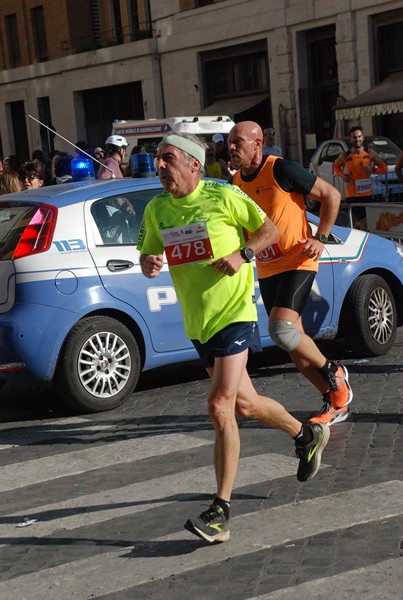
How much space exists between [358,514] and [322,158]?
70.6 feet

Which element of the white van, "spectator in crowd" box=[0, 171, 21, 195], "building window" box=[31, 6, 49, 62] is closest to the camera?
"spectator in crowd" box=[0, 171, 21, 195]

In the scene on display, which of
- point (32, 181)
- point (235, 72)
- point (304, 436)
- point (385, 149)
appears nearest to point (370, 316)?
point (304, 436)

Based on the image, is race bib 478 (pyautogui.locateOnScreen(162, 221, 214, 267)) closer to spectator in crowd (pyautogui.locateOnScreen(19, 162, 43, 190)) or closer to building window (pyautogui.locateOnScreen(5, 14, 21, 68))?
spectator in crowd (pyautogui.locateOnScreen(19, 162, 43, 190))

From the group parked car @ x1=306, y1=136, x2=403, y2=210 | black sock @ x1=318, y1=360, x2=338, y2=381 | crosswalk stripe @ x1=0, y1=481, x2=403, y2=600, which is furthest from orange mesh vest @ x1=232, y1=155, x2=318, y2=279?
parked car @ x1=306, y1=136, x2=403, y2=210

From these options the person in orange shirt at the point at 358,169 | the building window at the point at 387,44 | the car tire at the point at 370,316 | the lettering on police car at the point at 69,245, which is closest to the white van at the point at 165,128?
the building window at the point at 387,44

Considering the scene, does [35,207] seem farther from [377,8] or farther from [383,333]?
[377,8]

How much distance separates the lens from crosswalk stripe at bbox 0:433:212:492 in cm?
659

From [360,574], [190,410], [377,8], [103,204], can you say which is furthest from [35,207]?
[377,8]

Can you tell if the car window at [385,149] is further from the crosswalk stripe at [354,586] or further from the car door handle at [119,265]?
the crosswalk stripe at [354,586]

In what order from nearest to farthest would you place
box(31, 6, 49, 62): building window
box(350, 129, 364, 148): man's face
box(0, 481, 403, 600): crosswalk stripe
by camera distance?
box(0, 481, 403, 600): crosswalk stripe < box(350, 129, 364, 148): man's face < box(31, 6, 49, 62): building window

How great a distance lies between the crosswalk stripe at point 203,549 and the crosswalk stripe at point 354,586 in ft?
1.68

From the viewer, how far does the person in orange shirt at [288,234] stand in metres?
6.97

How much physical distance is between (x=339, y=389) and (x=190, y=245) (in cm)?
215

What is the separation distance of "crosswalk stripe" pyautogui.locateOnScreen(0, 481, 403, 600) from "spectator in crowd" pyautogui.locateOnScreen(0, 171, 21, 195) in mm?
7963
